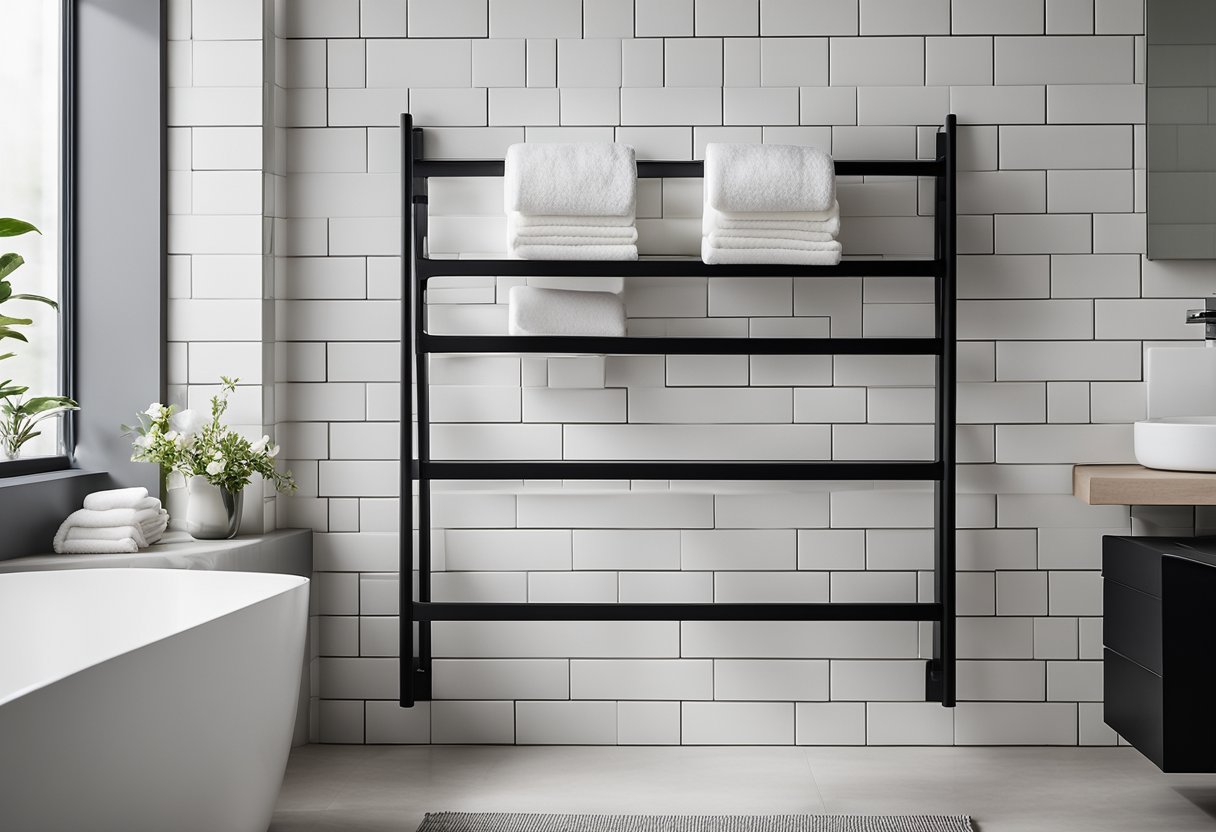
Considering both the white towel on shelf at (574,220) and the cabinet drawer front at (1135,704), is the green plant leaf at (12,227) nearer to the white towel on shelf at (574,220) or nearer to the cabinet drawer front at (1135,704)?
the white towel on shelf at (574,220)

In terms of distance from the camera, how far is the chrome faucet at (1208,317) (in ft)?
7.89

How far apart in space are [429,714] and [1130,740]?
1.65 meters

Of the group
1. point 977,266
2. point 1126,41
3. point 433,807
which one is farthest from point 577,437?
point 1126,41

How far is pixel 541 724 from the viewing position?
2.61 metres

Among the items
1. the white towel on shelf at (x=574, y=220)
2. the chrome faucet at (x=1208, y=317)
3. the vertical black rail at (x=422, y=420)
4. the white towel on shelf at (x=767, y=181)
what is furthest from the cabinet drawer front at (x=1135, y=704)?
the vertical black rail at (x=422, y=420)

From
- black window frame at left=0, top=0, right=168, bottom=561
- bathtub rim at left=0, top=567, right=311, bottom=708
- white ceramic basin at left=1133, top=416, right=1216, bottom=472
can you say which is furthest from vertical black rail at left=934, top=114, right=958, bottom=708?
black window frame at left=0, top=0, right=168, bottom=561

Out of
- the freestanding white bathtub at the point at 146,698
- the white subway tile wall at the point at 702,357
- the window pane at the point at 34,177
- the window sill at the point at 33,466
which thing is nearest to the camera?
the freestanding white bathtub at the point at 146,698

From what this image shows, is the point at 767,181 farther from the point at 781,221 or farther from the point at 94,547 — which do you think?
the point at 94,547

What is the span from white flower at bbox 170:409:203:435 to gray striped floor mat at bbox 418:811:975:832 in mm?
1026

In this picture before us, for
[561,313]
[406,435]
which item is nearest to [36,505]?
[406,435]

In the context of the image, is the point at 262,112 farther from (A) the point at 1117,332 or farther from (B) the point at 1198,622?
(B) the point at 1198,622

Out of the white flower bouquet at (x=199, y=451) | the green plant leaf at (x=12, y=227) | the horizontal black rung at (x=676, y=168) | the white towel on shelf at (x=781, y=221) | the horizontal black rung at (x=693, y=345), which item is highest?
the horizontal black rung at (x=676, y=168)

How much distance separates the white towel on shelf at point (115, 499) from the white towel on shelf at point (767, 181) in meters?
1.44

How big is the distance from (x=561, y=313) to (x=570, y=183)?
11.5 inches
